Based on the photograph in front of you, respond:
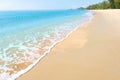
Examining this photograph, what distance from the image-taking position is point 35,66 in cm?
595

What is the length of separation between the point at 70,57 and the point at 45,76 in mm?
1882

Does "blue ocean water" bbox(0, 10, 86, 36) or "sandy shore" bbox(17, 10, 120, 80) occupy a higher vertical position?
"sandy shore" bbox(17, 10, 120, 80)

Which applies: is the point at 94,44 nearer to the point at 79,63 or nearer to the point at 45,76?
the point at 79,63

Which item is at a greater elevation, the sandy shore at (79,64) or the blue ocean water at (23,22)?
the sandy shore at (79,64)

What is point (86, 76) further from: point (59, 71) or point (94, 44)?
point (94, 44)

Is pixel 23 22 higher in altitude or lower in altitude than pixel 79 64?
lower

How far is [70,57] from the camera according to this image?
6773mm

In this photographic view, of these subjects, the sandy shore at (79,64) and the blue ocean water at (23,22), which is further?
the blue ocean water at (23,22)

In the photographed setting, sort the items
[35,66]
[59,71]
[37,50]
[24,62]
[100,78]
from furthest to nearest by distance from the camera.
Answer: [37,50]
[24,62]
[35,66]
[59,71]
[100,78]

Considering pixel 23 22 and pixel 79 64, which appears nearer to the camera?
pixel 79 64

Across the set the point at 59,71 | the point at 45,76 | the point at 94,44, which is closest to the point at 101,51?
the point at 94,44

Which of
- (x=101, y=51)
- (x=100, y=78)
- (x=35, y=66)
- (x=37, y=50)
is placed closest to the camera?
(x=100, y=78)

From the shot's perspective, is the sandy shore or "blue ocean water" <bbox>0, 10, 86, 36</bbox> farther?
"blue ocean water" <bbox>0, 10, 86, 36</bbox>

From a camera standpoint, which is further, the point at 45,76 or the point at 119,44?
the point at 119,44
